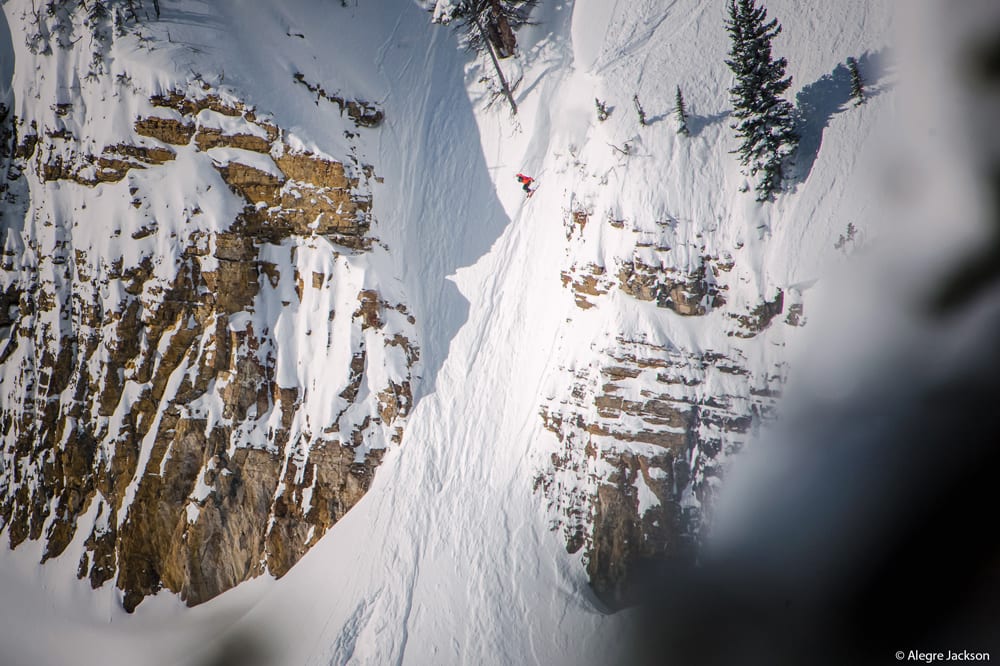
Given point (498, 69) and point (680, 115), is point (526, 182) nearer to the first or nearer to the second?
point (498, 69)

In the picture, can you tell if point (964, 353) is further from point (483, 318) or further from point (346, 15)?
point (346, 15)

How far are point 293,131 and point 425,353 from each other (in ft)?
38.3

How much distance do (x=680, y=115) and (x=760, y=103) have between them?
10.1ft

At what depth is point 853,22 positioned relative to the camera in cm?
1717

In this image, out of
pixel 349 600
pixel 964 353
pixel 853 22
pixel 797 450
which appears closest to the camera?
pixel 964 353

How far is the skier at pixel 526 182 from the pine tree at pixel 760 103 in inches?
324

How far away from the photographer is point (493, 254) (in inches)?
893

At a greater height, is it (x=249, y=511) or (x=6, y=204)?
(x=6, y=204)

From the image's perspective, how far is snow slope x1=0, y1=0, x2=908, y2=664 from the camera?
17.5 m

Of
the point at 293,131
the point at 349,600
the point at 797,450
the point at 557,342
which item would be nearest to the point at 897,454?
the point at 797,450

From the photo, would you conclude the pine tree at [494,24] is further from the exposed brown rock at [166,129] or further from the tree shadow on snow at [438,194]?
the exposed brown rock at [166,129]

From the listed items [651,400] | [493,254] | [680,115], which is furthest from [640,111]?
[651,400]

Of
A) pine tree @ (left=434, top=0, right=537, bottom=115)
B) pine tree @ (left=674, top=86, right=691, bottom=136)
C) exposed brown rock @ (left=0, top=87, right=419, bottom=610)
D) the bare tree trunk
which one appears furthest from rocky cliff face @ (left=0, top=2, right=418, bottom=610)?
pine tree @ (left=674, top=86, right=691, bottom=136)

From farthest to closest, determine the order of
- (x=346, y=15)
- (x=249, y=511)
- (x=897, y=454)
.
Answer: (x=346, y=15)
(x=249, y=511)
(x=897, y=454)
